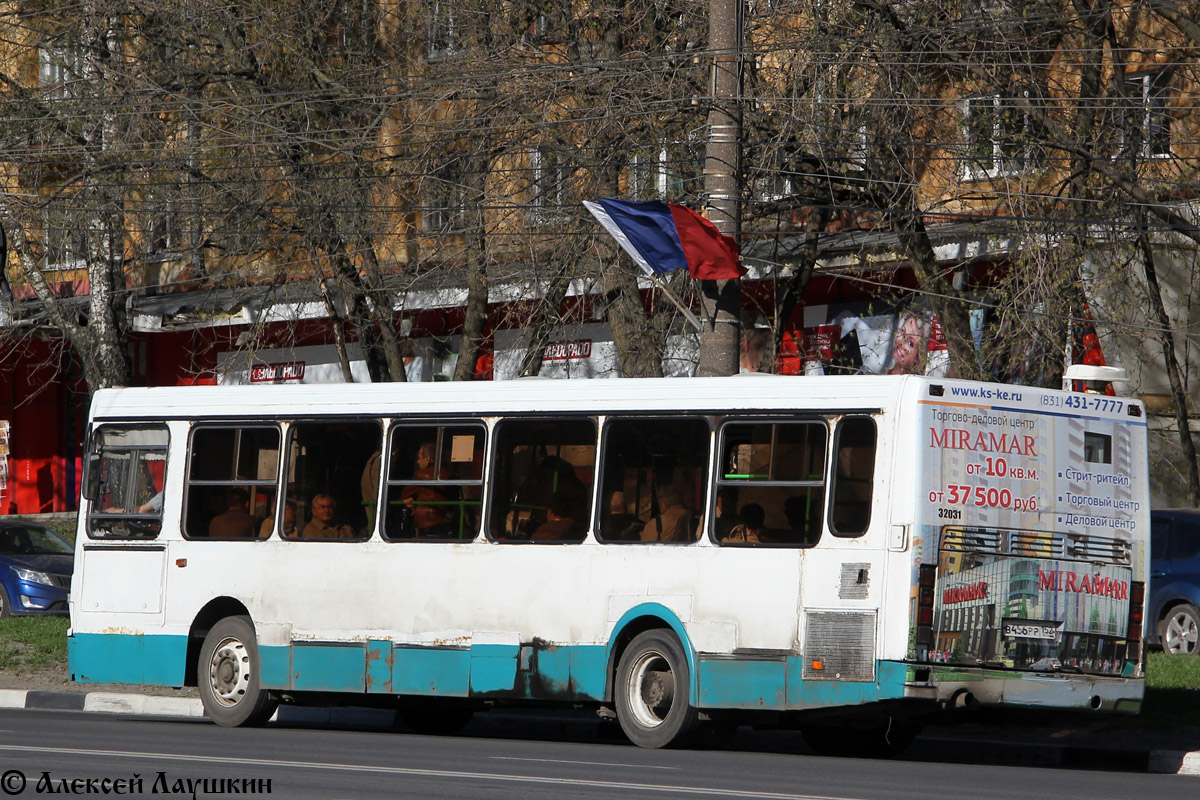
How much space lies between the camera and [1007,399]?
453 inches

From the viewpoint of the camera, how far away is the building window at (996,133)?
17.4 meters

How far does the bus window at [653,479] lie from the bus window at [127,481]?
4.32 metres

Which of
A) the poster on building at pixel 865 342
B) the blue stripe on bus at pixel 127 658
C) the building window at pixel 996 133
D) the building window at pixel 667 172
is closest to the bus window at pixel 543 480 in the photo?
the blue stripe on bus at pixel 127 658

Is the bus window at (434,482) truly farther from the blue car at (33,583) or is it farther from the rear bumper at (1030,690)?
the blue car at (33,583)

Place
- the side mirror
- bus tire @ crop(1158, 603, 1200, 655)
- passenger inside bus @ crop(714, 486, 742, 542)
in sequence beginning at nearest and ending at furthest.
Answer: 1. passenger inside bus @ crop(714, 486, 742, 542)
2. the side mirror
3. bus tire @ crop(1158, 603, 1200, 655)

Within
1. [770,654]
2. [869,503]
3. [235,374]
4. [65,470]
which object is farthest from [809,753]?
[65,470]

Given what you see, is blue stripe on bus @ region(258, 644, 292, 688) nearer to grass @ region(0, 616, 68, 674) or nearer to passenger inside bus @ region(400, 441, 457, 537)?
passenger inside bus @ region(400, 441, 457, 537)

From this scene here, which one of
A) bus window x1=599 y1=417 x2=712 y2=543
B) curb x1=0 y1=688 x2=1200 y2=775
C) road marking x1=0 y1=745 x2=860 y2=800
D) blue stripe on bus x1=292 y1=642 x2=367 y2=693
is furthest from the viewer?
blue stripe on bus x1=292 y1=642 x2=367 y2=693

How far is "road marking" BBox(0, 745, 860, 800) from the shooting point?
29.2 ft

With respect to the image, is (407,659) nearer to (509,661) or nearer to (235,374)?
(509,661)

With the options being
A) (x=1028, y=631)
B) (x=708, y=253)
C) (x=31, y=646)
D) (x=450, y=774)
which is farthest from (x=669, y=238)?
(x=31, y=646)

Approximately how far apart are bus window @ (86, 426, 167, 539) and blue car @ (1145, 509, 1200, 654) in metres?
10.2

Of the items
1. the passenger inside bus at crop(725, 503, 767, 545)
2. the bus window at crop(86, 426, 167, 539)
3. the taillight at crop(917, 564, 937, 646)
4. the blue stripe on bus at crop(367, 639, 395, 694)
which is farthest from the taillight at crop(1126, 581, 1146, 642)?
the bus window at crop(86, 426, 167, 539)

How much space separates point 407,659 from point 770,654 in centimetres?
318
